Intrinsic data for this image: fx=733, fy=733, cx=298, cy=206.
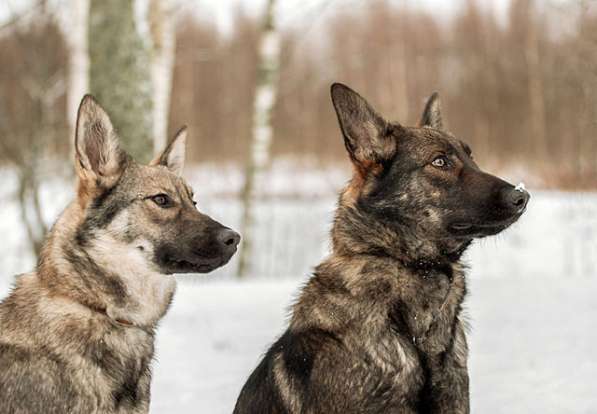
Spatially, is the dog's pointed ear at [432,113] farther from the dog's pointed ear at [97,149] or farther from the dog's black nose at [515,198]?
the dog's pointed ear at [97,149]

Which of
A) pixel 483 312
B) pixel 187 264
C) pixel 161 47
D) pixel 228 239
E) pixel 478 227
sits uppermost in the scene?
pixel 161 47

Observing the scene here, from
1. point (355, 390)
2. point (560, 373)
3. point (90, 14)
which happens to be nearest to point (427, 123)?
point (355, 390)

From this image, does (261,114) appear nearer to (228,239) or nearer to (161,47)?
(161,47)

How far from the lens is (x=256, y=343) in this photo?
23.7 ft

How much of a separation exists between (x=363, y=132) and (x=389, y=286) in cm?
74

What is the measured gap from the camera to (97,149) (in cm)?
378

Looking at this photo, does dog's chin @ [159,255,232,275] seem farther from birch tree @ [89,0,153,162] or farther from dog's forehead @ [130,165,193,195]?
birch tree @ [89,0,153,162]

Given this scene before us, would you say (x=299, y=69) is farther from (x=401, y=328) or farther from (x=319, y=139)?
(x=401, y=328)

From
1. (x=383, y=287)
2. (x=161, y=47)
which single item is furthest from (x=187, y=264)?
(x=161, y=47)

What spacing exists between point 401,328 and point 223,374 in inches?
126

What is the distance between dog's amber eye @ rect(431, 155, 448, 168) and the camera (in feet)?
11.3

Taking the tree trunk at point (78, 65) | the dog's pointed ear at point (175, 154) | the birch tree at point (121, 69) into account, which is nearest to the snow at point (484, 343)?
the dog's pointed ear at point (175, 154)

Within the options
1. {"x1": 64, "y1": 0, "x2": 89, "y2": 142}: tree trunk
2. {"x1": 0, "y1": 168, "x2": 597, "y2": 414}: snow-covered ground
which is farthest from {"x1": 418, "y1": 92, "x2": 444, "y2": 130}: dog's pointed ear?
{"x1": 64, "y1": 0, "x2": 89, "y2": 142}: tree trunk

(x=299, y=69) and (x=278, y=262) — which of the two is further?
(x=299, y=69)
